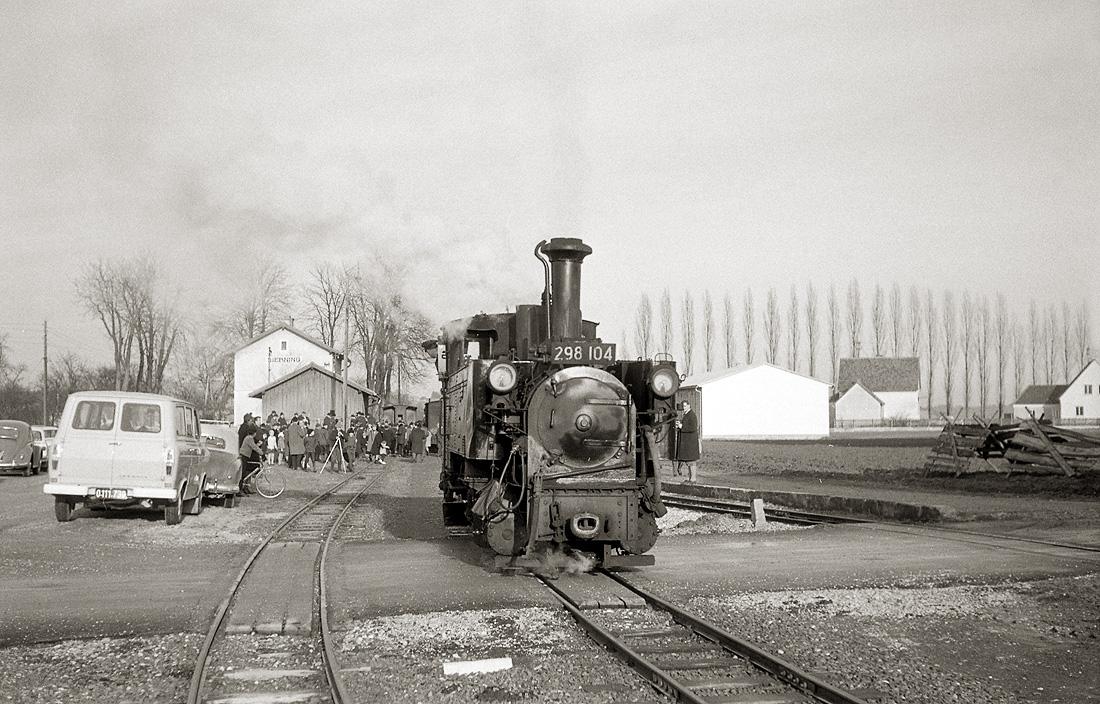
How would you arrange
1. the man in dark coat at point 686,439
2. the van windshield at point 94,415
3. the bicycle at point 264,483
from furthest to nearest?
the bicycle at point 264,483, the van windshield at point 94,415, the man in dark coat at point 686,439

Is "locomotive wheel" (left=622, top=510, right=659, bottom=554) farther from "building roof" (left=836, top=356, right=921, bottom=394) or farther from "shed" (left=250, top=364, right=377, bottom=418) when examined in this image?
"building roof" (left=836, top=356, right=921, bottom=394)

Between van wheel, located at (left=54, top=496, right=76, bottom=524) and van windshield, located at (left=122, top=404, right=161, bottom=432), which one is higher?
van windshield, located at (left=122, top=404, right=161, bottom=432)

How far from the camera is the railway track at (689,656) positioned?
19.8 feet

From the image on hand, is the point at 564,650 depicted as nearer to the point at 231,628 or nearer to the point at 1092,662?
the point at 231,628

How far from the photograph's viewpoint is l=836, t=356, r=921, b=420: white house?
98.9 m

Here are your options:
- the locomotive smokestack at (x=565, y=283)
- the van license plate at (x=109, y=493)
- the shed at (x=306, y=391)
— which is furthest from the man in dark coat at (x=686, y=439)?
the shed at (x=306, y=391)

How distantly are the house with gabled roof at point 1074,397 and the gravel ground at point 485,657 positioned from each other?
101 m

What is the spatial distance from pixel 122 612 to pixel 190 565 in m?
2.88

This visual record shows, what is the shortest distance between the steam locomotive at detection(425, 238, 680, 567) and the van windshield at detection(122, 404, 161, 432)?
244 inches

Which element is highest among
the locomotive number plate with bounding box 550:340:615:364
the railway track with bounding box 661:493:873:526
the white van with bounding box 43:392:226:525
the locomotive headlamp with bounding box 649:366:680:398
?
the locomotive number plate with bounding box 550:340:615:364

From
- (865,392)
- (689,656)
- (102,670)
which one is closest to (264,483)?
(102,670)

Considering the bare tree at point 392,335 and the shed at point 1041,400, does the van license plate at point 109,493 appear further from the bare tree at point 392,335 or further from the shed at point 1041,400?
the shed at point 1041,400

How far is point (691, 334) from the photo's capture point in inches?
3268

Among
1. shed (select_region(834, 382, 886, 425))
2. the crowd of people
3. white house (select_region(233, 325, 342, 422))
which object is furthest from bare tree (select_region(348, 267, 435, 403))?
shed (select_region(834, 382, 886, 425))
